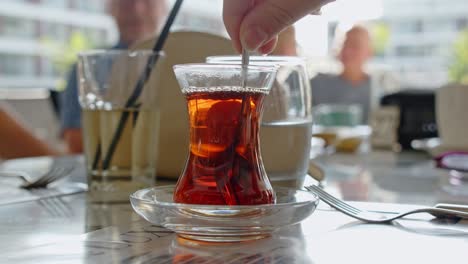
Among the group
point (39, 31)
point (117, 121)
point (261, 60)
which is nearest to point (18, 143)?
point (117, 121)

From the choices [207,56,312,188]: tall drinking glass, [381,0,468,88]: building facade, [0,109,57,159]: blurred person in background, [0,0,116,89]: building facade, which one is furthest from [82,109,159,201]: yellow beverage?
[0,0,116,89]: building facade

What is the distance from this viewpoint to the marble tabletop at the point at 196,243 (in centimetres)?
36

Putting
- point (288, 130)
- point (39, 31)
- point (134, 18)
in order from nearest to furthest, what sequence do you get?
point (288, 130) < point (134, 18) < point (39, 31)

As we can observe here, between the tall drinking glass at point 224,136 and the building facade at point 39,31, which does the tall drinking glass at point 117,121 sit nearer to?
the tall drinking glass at point 224,136

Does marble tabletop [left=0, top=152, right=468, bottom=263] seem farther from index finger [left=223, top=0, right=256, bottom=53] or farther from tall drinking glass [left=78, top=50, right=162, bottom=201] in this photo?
index finger [left=223, top=0, right=256, bottom=53]

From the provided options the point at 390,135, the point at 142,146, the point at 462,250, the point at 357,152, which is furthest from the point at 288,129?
the point at 390,135

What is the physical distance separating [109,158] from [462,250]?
36 centimetres

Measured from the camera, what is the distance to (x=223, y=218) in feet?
1.25

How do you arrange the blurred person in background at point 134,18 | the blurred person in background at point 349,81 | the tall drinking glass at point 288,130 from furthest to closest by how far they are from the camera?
the blurred person in background at point 349,81 → the blurred person in background at point 134,18 → the tall drinking glass at point 288,130

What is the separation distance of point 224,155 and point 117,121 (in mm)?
229

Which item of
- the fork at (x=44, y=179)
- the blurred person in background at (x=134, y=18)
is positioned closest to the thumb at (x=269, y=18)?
the fork at (x=44, y=179)

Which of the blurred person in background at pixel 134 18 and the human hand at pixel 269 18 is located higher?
the blurred person in background at pixel 134 18

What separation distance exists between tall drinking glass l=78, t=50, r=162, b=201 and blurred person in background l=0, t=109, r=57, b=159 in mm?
643

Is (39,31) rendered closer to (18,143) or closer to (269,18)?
(18,143)
